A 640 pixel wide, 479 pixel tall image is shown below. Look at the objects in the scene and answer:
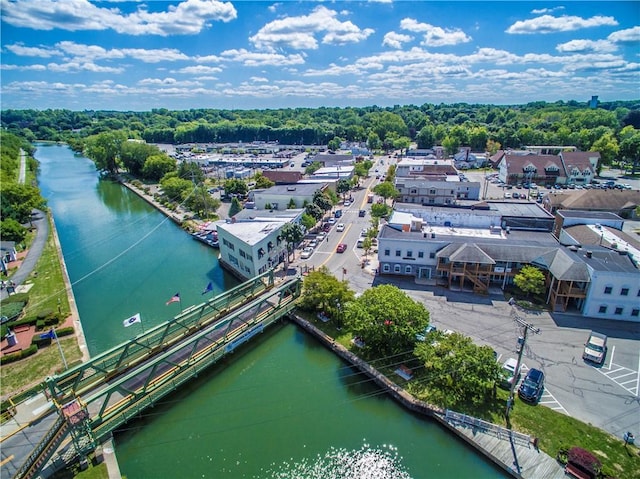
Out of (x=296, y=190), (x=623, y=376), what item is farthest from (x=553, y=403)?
(x=296, y=190)

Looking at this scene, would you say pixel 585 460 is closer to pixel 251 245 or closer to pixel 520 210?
pixel 251 245

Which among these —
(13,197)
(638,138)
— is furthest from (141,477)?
(638,138)

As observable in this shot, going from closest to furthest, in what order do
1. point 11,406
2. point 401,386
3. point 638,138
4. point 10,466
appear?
1. point 10,466
2. point 11,406
3. point 401,386
4. point 638,138

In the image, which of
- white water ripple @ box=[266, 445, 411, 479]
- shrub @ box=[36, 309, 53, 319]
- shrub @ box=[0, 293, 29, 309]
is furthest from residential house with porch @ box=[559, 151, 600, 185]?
shrub @ box=[0, 293, 29, 309]

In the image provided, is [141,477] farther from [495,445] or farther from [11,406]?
[495,445]

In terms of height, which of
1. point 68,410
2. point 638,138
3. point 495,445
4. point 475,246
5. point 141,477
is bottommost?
point 141,477

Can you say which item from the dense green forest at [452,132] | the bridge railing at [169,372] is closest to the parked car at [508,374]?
the bridge railing at [169,372]
